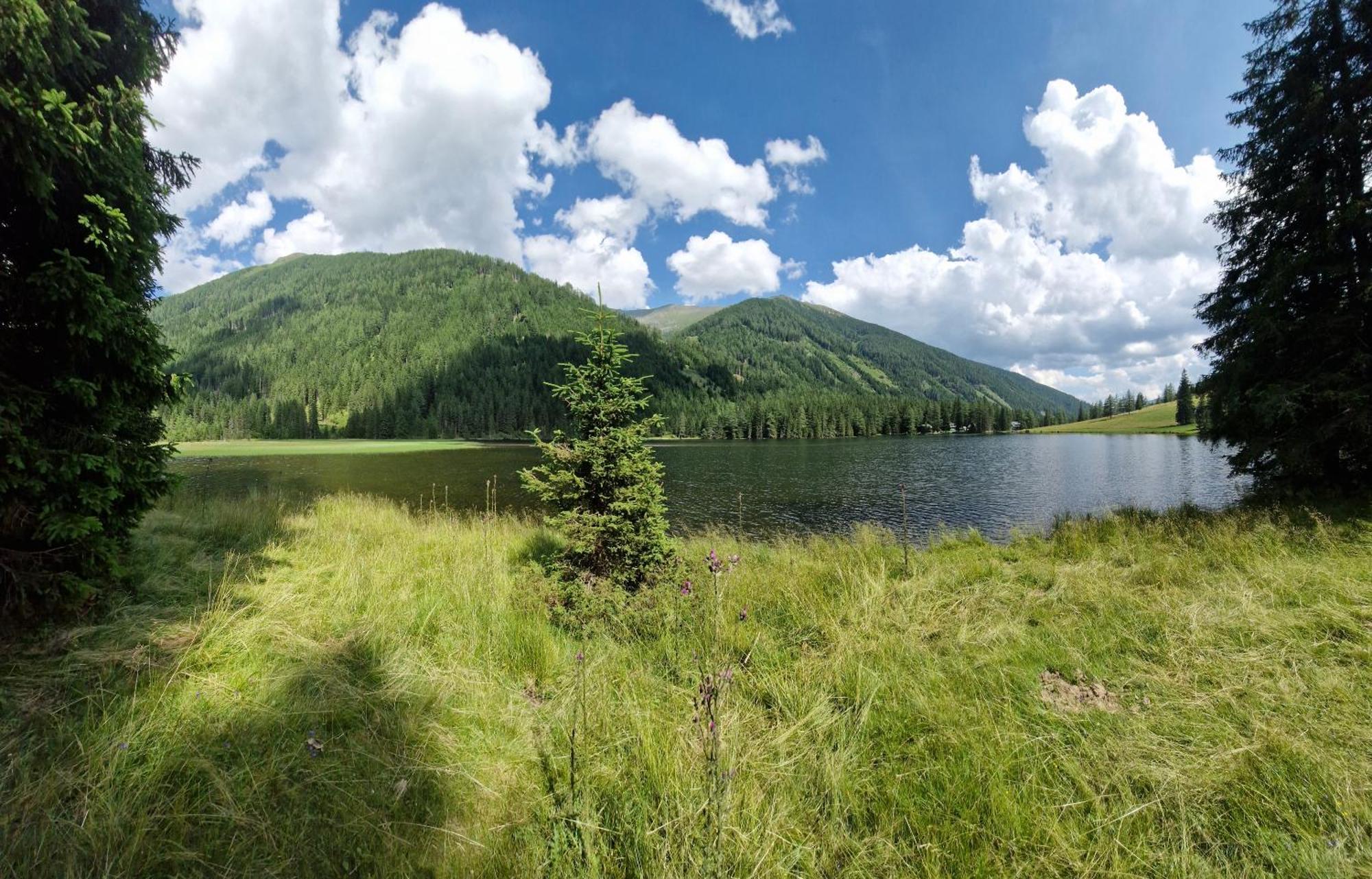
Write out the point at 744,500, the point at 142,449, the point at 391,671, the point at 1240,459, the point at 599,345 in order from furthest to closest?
the point at 744,500 → the point at 1240,459 → the point at 599,345 → the point at 142,449 → the point at 391,671

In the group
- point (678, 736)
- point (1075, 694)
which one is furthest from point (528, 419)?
point (1075, 694)

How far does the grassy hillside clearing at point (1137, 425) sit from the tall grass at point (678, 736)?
124 metres

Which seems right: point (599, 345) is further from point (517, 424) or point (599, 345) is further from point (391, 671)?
point (517, 424)

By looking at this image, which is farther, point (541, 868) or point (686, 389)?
point (686, 389)

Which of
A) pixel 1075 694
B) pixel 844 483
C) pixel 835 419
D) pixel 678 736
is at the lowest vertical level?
pixel 844 483

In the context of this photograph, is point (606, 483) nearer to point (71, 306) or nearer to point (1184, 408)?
point (71, 306)

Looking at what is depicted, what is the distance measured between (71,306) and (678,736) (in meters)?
5.70

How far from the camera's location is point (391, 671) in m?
3.75

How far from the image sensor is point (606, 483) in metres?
6.69

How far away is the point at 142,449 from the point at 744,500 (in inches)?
931

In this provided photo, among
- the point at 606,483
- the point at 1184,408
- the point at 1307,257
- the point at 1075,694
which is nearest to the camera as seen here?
the point at 1075,694

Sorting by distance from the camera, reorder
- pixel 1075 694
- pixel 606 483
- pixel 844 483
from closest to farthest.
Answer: pixel 1075 694 → pixel 606 483 → pixel 844 483

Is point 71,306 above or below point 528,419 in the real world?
below

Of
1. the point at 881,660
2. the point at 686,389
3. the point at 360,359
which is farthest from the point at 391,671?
the point at 360,359
